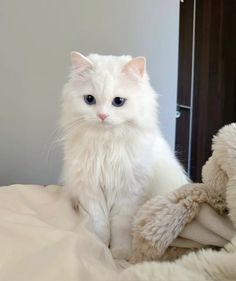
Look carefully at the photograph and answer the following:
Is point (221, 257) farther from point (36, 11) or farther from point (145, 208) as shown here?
point (36, 11)

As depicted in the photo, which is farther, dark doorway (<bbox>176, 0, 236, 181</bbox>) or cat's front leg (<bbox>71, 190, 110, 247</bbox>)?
dark doorway (<bbox>176, 0, 236, 181</bbox>)

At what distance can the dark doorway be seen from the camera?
2506 millimetres

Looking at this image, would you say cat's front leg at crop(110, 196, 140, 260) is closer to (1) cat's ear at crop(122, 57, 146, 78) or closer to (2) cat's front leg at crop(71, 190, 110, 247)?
(2) cat's front leg at crop(71, 190, 110, 247)

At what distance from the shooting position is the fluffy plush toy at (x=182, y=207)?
0.71 meters

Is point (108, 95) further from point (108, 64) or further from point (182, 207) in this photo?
point (182, 207)

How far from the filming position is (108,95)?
95 centimetres

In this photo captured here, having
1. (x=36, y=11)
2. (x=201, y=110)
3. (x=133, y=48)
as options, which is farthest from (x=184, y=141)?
(x=36, y=11)

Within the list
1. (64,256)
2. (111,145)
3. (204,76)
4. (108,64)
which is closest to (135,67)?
(108,64)

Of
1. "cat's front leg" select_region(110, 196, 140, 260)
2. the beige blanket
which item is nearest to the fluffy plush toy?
the beige blanket

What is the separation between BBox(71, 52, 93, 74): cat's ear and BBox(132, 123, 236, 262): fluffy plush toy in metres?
Result: 0.41

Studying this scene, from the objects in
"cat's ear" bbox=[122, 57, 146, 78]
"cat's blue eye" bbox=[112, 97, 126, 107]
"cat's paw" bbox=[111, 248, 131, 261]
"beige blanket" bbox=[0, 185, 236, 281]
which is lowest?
"cat's paw" bbox=[111, 248, 131, 261]

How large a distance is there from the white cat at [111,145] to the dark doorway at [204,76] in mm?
1529

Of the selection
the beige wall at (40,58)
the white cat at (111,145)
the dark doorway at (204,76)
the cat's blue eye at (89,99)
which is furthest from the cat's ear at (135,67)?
the dark doorway at (204,76)

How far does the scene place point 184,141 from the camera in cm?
255
